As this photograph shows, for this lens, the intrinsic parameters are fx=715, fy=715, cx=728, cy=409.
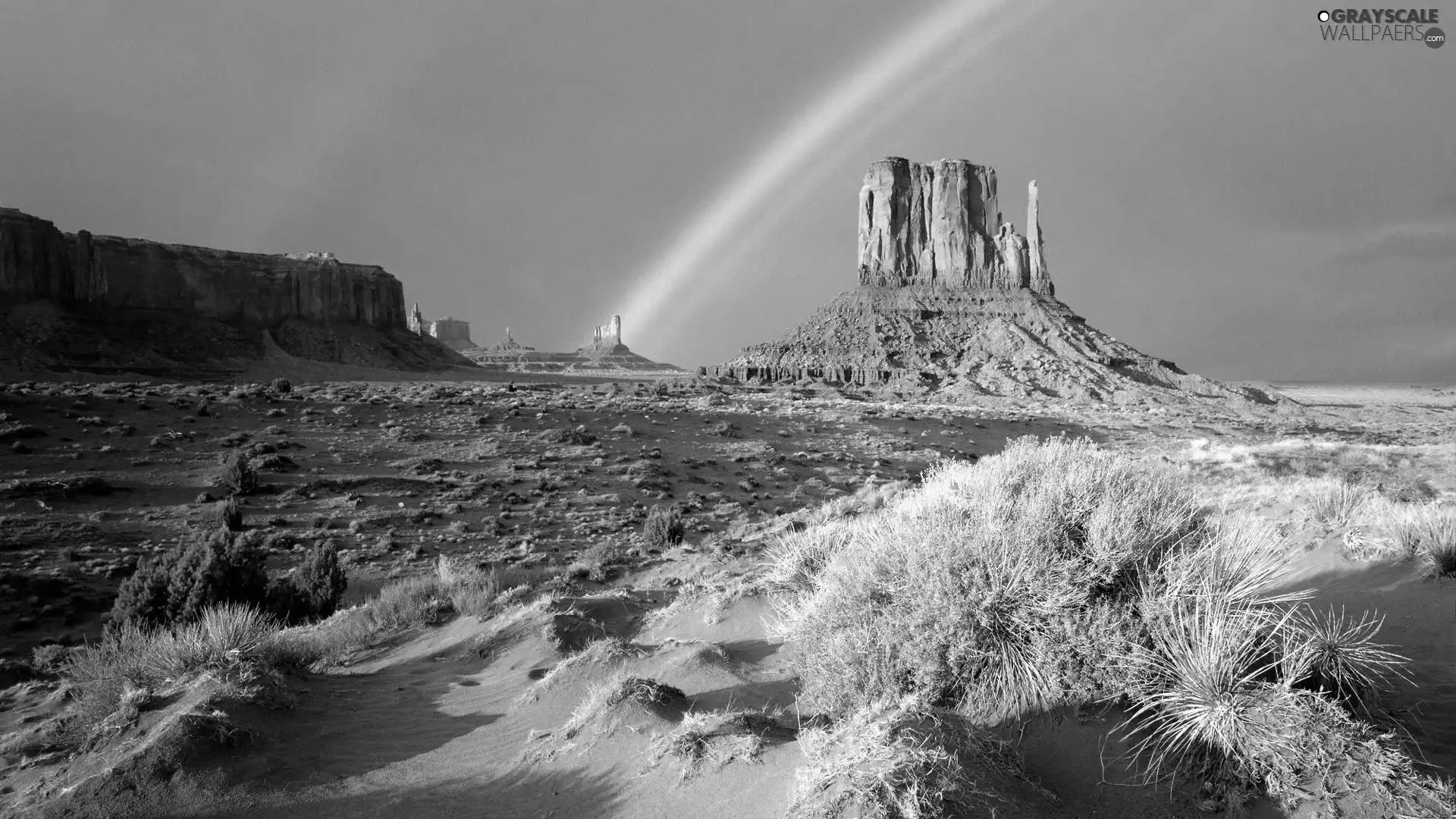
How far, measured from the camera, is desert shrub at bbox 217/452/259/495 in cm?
2509

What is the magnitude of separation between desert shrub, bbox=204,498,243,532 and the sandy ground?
556 millimetres

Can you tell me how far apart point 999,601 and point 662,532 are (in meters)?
16.0

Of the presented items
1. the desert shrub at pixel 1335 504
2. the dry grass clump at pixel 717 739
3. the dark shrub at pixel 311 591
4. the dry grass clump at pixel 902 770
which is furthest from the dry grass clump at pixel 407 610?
the desert shrub at pixel 1335 504

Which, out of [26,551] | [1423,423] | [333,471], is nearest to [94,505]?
[26,551]

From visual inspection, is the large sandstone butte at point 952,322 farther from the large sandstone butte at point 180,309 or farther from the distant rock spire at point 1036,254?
the large sandstone butte at point 180,309

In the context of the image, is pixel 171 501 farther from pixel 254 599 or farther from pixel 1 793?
pixel 1 793

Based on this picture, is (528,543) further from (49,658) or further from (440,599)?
(49,658)

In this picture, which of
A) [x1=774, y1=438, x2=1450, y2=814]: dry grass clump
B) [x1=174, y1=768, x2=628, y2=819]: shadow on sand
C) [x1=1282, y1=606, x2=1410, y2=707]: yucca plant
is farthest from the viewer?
[x1=174, y1=768, x2=628, y2=819]: shadow on sand

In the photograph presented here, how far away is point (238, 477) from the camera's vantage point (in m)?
25.2

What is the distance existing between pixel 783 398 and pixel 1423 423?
5126cm

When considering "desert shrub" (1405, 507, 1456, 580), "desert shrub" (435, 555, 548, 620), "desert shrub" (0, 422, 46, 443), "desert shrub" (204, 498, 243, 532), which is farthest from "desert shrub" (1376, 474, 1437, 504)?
"desert shrub" (0, 422, 46, 443)

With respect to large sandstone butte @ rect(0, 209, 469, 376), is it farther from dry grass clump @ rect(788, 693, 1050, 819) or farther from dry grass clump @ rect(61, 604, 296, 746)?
dry grass clump @ rect(788, 693, 1050, 819)

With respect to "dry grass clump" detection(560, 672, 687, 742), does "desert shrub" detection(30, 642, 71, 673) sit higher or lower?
lower

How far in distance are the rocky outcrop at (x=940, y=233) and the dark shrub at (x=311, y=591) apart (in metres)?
97.4
